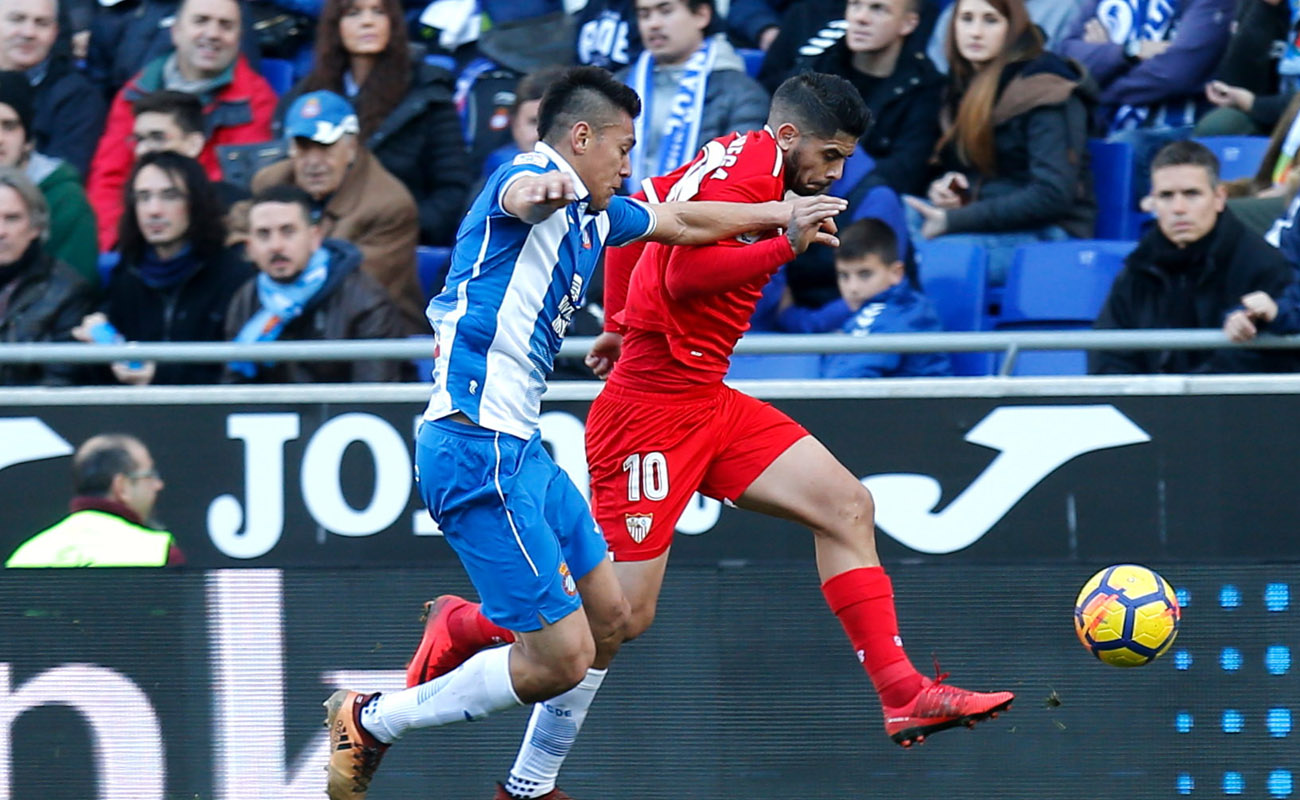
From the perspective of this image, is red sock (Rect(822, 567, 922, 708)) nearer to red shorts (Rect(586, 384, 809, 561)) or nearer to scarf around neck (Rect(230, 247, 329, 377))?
red shorts (Rect(586, 384, 809, 561))

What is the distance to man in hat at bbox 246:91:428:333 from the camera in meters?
7.41

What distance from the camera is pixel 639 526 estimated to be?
551cm

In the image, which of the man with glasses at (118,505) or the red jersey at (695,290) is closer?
the red jersey at (695,290)

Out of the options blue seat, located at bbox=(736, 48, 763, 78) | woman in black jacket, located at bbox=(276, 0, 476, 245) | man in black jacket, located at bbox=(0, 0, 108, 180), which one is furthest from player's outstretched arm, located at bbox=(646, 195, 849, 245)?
man in black jacket, located at bbox=(0, 0, 108, 180)

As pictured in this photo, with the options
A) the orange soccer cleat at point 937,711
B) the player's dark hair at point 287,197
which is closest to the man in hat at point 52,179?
the player's dark hair at point 287,197

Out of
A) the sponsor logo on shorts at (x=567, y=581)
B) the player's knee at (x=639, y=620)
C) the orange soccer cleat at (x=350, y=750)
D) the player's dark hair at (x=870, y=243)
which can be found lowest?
the orange soccer cleat at (x=350, y=750)

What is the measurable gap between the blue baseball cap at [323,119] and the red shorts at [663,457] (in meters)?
2.60

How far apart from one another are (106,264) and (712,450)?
139 inches

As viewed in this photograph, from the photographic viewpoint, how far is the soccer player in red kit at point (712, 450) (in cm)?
539

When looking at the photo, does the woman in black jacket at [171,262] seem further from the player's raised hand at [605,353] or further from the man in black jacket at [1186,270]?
the man in black jacket at [1186,270]

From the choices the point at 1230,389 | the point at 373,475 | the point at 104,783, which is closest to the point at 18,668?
the point at 104,783

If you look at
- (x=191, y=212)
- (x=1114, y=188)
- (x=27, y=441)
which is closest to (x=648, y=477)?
(x=27, y=441)

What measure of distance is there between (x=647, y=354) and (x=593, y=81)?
3.33 feet

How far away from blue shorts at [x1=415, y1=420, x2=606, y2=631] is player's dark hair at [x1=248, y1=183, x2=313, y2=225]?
2.31 meters
